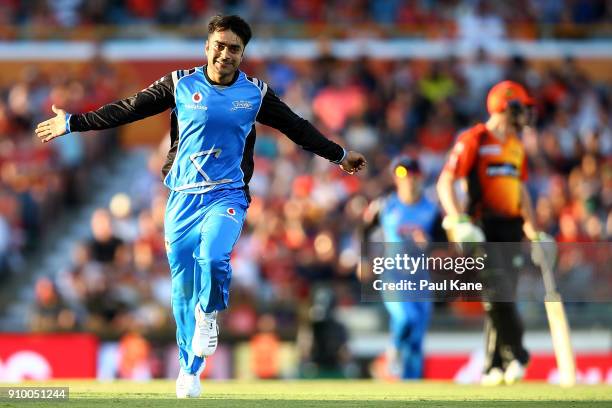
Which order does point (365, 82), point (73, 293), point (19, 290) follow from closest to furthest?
point (73, 293) < point (19, 290) < point (365, 82)

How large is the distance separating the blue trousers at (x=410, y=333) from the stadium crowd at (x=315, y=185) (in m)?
3.16

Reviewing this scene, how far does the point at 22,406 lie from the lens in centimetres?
915

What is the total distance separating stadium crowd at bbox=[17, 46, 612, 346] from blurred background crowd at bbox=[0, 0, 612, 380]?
26 mm

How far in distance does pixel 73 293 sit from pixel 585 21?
1227cm

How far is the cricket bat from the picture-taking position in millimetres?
12430

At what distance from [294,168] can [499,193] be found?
8.55 m

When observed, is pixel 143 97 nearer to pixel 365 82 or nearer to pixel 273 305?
pixel 273 305

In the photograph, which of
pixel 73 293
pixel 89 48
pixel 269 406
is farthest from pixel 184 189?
pixel 89 48

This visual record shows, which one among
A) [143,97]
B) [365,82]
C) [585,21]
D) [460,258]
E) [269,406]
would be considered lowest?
[269,406]

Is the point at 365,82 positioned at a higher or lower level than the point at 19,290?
higher

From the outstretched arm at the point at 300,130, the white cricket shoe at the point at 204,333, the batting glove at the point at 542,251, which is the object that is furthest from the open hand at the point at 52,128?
the batting glove at the point at 542,251

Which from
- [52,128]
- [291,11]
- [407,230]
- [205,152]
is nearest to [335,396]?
[205,152]

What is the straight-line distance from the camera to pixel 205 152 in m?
9.93

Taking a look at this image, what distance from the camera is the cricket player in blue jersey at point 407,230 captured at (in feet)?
47.6
